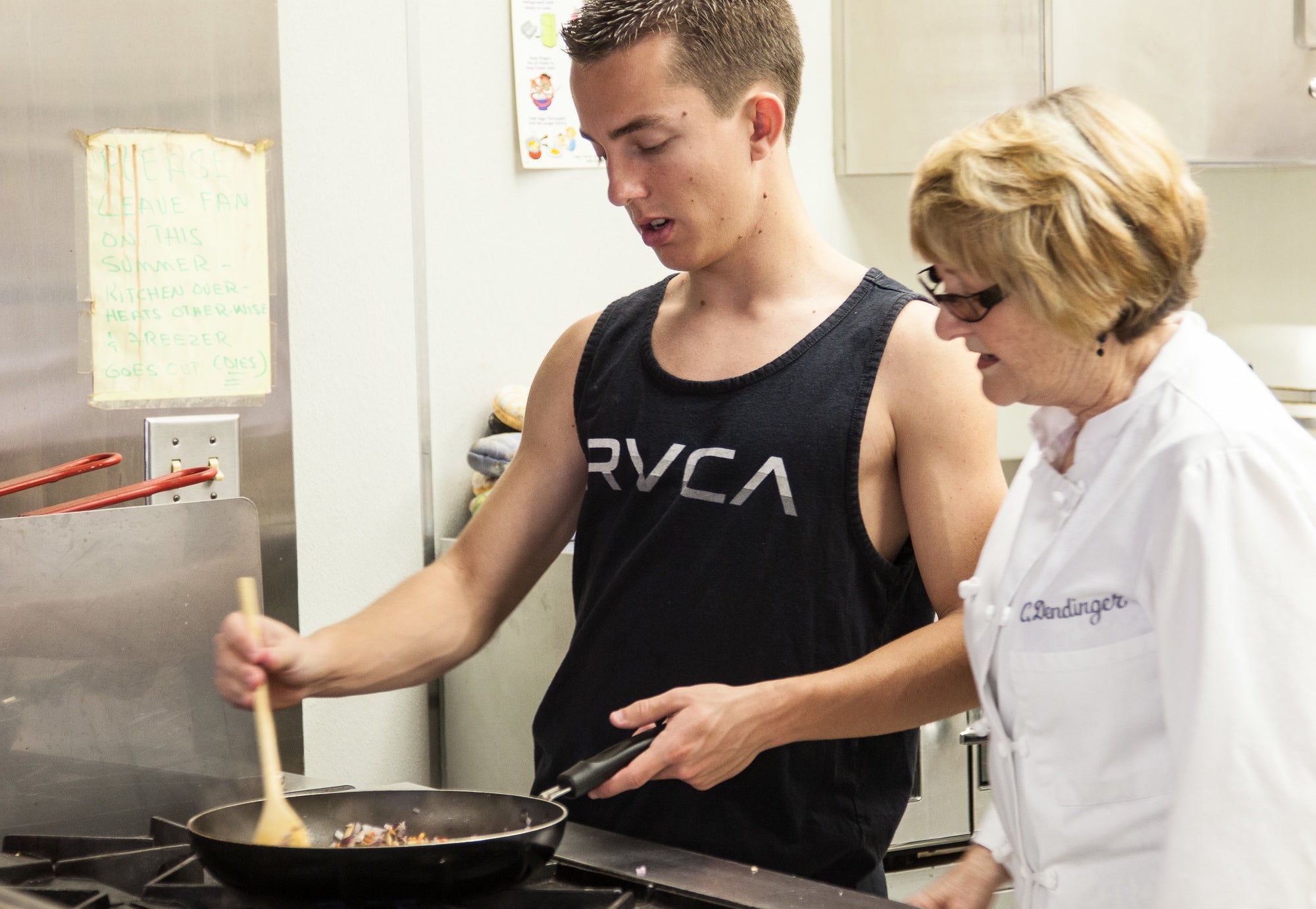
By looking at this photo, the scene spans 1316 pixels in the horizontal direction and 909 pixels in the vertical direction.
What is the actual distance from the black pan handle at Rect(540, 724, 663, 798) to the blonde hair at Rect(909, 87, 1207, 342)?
0.44 meters

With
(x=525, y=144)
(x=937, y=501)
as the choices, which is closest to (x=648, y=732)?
(x=937, y=501)

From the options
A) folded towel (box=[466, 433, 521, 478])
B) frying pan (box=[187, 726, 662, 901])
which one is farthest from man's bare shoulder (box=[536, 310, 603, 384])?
folded towel (box=[466, 433, 521, 478])

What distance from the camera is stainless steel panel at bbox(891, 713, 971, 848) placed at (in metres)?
2.04

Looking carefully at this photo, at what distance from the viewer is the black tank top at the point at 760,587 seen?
3.94ft

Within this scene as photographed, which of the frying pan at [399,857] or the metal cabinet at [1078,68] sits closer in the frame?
the frying pan at [399,857]

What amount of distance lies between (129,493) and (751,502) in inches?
29.1

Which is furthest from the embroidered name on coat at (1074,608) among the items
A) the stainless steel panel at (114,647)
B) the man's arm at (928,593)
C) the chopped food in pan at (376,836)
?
the stainless steel panel at (114,647)

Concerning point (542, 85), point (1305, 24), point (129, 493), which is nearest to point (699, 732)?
point (129, 493)

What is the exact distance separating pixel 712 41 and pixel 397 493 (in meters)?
1.12

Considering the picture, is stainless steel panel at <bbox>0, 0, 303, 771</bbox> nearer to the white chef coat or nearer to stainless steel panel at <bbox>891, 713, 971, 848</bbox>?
stainless steel panel at <bbox>891, 713, 971, 848</bbox>

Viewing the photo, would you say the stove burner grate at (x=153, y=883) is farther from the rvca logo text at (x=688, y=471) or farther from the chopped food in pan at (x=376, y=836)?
the rvca logo text at (x=688, y=471)

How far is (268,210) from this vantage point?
188 centimetres

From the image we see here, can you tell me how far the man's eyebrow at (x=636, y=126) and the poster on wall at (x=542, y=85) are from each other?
3.37 feet

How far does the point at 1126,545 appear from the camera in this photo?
0.92m
